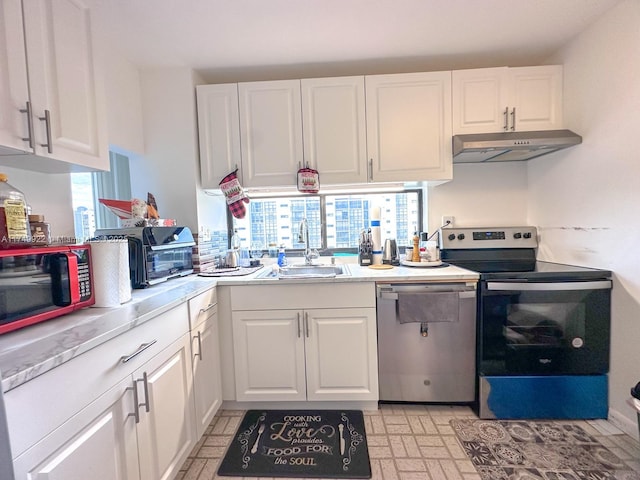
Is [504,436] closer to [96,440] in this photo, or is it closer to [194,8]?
[96,440]

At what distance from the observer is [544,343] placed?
5.44 feet

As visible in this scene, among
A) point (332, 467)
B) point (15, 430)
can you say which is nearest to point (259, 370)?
point (332, 467)

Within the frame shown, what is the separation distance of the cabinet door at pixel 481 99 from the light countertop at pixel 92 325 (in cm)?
104

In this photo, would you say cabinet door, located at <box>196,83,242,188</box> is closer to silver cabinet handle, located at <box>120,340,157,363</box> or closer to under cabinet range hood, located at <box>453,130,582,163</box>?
silver cabinet handle, located at <box>120,340,157,363</box>

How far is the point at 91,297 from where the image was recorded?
43.4 inches

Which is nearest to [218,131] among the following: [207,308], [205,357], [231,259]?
[231,259]

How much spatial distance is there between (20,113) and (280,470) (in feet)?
5.91

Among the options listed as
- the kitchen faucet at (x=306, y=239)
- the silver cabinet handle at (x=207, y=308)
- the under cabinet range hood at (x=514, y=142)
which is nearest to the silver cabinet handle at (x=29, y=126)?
the silver cabinet handle at (x=207, y=308)

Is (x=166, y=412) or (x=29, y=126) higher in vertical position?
(x=29, y=126)

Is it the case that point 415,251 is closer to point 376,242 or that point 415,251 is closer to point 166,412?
point 376,242

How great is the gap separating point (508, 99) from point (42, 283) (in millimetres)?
2649

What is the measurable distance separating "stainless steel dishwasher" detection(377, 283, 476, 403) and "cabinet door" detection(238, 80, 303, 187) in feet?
3.51

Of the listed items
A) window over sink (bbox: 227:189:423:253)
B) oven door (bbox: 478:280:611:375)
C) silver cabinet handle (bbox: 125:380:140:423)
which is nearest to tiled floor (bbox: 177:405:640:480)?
oven door (bbox: 478:280:611:375)

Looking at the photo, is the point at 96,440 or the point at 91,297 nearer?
the point at 96,440
